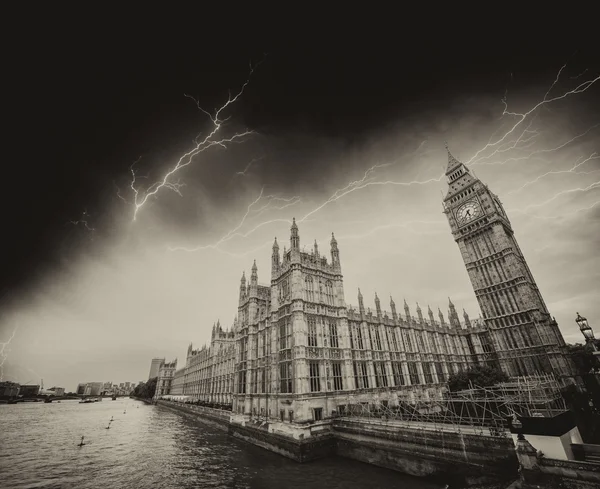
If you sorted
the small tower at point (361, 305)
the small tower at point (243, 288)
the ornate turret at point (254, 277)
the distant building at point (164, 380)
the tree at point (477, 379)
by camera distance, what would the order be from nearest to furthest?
the tree at point (477, 379), the small tower at point (361, 305), the ornate turret at point (254, 277), the small tower at point (243, 288), the distant building at point (164, 380)

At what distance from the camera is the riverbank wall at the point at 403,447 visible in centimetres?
1634

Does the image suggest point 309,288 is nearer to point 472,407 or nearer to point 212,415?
point 472,407

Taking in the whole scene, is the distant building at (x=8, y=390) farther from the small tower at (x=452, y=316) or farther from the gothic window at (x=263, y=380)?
the small tower at (x=452, y=316)

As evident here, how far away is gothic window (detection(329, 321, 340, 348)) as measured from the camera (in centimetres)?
3709

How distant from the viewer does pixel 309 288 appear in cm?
3891

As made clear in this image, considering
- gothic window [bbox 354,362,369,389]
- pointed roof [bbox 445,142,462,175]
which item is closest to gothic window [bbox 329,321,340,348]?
gothic window [bbox 354,362,369,389]

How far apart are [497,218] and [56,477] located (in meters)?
79.4

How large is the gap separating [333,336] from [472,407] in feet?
61.0

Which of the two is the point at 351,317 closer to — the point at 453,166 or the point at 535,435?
the point at 535,435

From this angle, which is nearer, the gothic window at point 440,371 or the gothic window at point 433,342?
the gothic window at point 440,371

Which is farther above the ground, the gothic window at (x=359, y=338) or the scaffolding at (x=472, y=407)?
the gothic window at (x=359, y=338)

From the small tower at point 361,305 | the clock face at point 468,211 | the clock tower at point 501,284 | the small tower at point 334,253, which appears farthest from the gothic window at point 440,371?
the clock face at point 468,211

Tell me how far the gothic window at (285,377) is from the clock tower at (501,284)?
44.8 m

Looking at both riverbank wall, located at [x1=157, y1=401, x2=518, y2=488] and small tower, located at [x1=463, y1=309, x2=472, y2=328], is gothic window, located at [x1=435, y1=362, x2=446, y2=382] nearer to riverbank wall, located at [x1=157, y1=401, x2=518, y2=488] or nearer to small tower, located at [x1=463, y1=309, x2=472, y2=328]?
small tower, located at [x1=463, y1=309, x2=472, y2=328]
